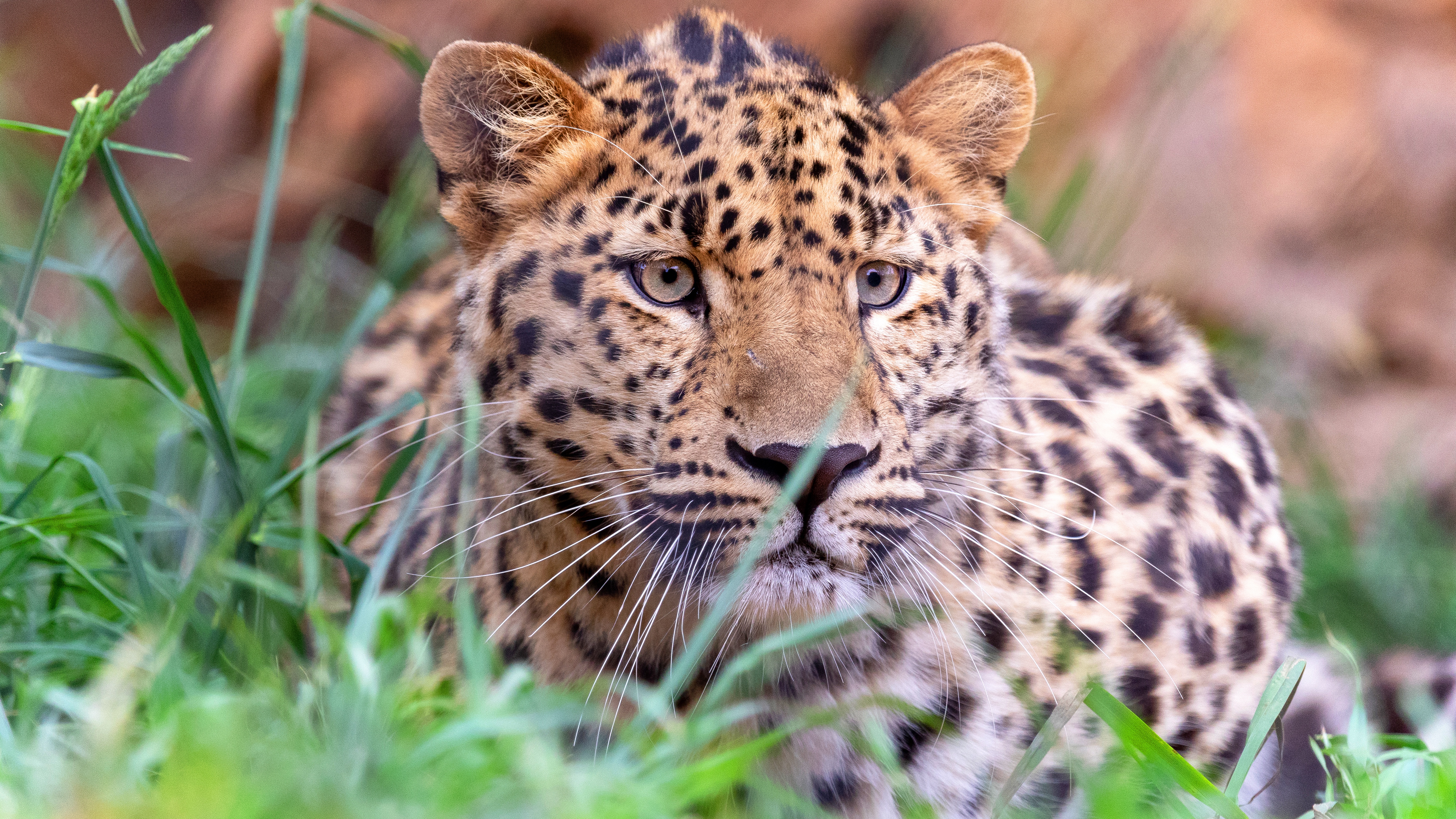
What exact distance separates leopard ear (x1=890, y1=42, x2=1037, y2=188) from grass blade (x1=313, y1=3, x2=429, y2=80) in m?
1.29

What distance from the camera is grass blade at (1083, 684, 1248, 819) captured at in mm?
2379

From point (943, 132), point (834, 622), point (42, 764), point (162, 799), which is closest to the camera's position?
point (162, 799)

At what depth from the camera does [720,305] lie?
2711mm

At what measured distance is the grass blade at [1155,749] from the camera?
2.38m

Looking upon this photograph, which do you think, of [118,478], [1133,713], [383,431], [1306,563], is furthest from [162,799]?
[1306,563]

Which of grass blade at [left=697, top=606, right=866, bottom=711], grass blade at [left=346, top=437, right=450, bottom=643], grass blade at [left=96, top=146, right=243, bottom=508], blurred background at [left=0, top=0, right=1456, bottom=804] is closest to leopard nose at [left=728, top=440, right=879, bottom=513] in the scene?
grass blade at [left=697, top=606, right=866, bottom=711]

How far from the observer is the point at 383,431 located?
461 cm

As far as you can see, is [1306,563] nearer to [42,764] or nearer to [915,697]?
[915,697]

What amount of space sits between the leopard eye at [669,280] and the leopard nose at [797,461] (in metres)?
0.42

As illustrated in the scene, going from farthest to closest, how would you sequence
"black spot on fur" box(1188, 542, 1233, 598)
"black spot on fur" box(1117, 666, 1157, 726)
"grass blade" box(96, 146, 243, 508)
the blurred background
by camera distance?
the blurred background < "black spot on fur" box(1188, 542, 1233, 598) < "black spot on fur" box(1117, 666, 1157, 726) < "grass blade" box(96, 146, 243, 508)

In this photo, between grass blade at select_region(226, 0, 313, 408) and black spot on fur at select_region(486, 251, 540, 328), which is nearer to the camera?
black spot on fur at select_region(486, 251, 540, 328)

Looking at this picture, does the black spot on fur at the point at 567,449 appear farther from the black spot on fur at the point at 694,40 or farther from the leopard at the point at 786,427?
the black spot on fur at the point at 694,40

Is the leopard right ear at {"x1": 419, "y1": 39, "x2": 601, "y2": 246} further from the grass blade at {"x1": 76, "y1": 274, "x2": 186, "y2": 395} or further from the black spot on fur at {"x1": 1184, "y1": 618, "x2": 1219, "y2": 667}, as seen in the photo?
the black spot on fur at {"x1": 1184, "y1": 618, "x2": 1219, "y2": 667}

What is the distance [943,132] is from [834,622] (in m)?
1.46
